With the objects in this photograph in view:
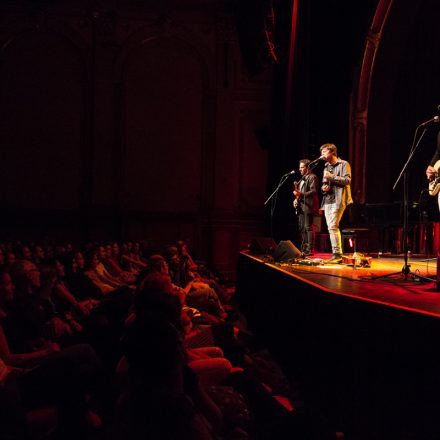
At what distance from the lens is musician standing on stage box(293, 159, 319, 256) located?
6715mm

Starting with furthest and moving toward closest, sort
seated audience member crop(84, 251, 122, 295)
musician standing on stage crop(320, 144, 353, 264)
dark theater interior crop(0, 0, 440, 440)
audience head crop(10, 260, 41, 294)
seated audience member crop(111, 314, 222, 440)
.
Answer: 1. seated audience member crop(84, 251, 122, 295)
2. musician standing on stage crop(320, 144, 353, 264)
3. audience head crop(10, 260, 41, 294)
4. dark theater interior crop(0, 0, 440, 440)
5. seated audience member crop(111, 314, 222, 440)

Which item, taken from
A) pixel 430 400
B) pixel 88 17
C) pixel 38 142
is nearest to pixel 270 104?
pixel 88 17

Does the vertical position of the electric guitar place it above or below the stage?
above

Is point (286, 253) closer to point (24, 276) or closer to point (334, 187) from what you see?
point (334, 187)

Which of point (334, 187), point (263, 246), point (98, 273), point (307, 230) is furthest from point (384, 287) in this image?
point (98, 273)

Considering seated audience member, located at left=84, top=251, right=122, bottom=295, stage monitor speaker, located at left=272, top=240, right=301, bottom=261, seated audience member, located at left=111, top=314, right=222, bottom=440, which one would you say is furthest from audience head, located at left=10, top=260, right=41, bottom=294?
stage monitor speaker, located at left=272, top=240, right=301, bottom=261

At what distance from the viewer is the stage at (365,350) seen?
2.48 meters

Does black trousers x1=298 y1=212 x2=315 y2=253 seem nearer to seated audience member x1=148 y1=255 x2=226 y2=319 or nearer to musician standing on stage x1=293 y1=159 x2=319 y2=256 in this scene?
musician standing on stage x1=293 y1=159 x2=319 y2=256

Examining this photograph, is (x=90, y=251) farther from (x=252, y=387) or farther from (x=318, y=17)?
(x=318, y=17)

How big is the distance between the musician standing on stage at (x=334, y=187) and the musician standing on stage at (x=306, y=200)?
1.98ft

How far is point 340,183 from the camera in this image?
5.88 metres

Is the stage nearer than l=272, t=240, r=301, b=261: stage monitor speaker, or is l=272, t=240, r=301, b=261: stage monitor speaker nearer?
the stage

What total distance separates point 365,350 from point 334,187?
130 inches

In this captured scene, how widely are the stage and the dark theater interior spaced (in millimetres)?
12
